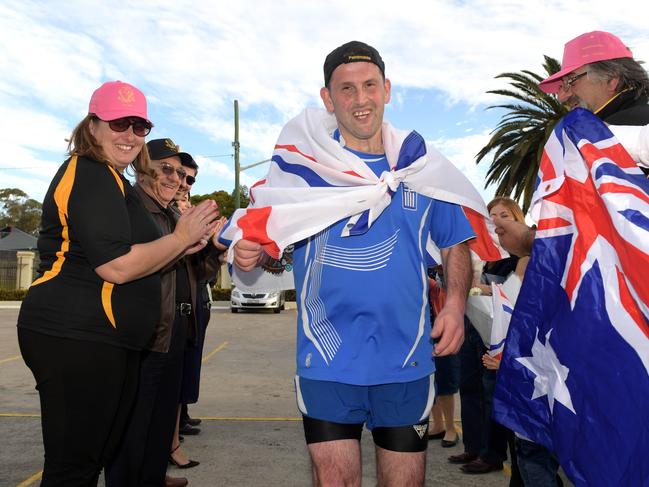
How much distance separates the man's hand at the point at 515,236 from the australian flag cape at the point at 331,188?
190 mm

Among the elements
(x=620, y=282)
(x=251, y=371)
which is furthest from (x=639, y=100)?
(x=251, y=371)

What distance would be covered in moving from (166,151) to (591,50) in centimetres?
276

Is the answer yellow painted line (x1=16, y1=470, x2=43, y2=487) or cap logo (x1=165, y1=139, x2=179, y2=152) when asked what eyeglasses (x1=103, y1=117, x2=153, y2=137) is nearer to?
cap logo (x1=165, y1=139, x2=179, y2=152)

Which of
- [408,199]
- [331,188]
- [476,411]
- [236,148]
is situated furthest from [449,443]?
[236,148]

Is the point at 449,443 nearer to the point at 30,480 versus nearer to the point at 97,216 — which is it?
the point at 30,480

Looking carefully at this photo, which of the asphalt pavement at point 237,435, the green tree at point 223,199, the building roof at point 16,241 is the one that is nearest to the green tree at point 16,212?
the building roof at point 16,241

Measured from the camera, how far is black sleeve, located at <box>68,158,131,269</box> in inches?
97.7

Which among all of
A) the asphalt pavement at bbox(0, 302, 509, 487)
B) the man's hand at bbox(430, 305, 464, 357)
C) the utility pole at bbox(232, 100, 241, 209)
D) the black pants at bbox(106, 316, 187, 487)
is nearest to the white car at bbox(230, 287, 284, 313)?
the utility pole at bbox(232, 100, 241, 209)

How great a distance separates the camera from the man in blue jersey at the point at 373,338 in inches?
99.9

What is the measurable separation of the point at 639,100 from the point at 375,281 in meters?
1.33

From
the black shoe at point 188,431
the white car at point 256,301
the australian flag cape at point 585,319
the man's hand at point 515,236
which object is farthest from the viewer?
the white car at point 256,301

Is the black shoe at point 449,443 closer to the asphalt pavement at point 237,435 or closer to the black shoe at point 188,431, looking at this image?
the asphalt pavement at point 237,435

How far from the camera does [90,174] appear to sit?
257 centimetres

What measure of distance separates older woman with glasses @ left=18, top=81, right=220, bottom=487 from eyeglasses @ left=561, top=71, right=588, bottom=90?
190 centimetres
